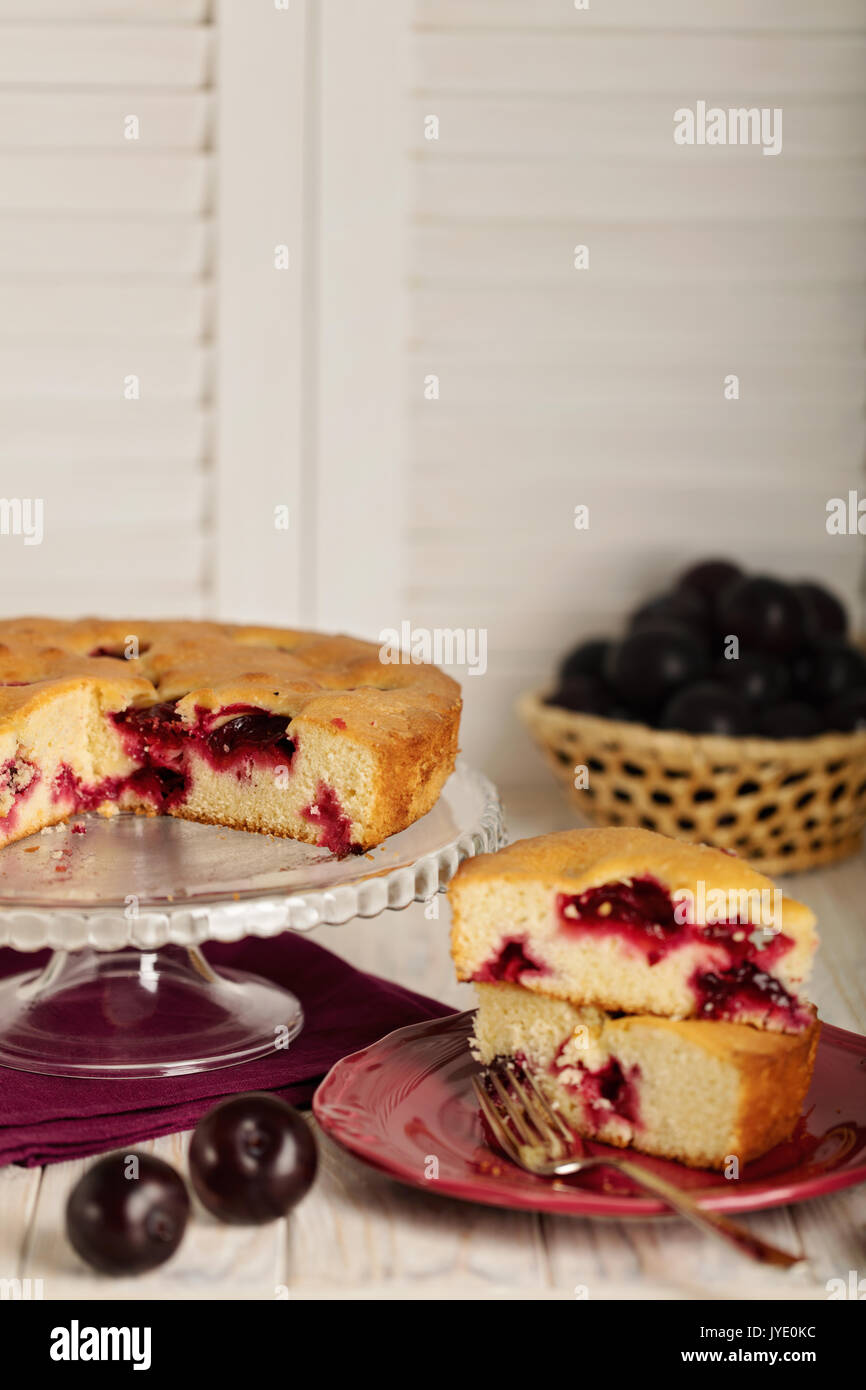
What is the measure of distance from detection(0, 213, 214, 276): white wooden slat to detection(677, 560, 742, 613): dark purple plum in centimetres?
119

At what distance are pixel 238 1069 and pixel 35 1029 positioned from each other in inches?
11.8

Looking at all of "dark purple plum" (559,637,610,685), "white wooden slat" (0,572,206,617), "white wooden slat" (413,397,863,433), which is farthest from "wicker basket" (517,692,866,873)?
"white wooden slat" (0,572,206,617)

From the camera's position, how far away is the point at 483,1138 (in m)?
1.54

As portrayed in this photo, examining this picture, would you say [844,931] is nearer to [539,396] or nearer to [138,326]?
[539,396]

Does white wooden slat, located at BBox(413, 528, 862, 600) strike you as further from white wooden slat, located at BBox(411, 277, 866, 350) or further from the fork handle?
the fork handle

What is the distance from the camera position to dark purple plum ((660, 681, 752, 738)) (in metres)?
2.71

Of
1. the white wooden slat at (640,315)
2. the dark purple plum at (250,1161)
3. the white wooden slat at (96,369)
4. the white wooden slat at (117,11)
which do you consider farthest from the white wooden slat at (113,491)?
the dark purple plum at (250,1161)

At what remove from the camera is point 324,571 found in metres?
3.17

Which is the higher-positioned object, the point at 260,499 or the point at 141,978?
the point at 260,499

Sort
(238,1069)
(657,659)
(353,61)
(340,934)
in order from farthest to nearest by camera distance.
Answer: (353,61) < (657,659) < (340,934) < (238,1069)

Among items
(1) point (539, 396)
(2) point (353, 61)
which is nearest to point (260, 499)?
(1) point (539, 396)

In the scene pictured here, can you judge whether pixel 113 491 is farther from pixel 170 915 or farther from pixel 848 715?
pixel 170 915

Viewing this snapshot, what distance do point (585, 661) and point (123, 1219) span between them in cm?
185

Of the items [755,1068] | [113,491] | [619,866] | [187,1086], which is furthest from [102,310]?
[755,1068]
